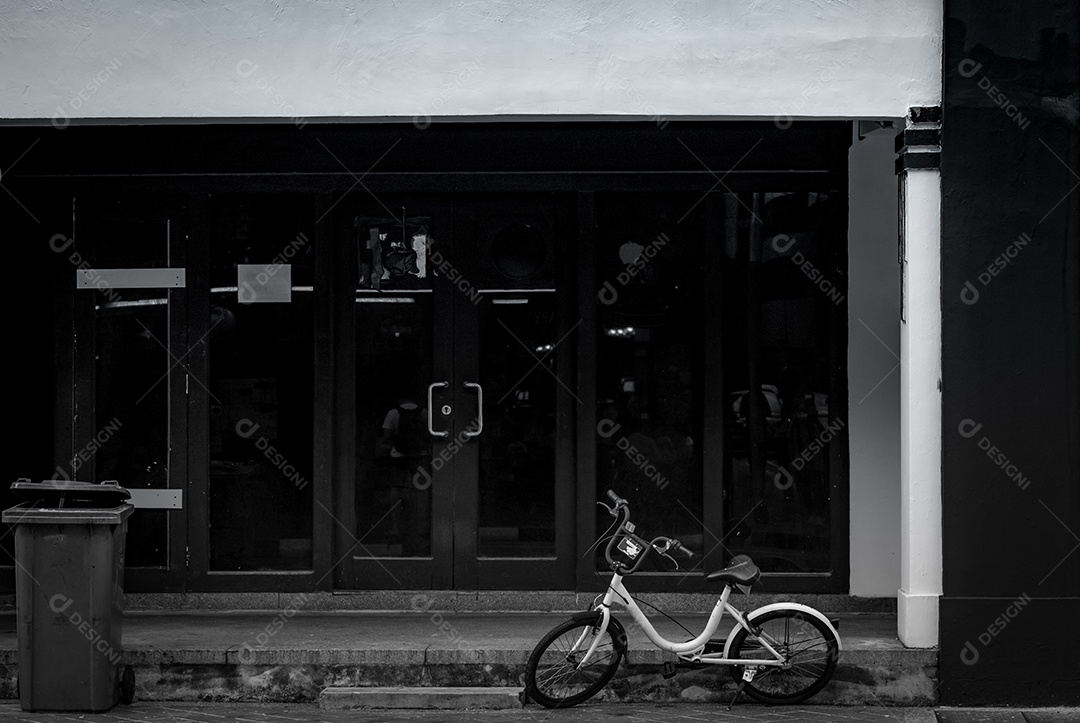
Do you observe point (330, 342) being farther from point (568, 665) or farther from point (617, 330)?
point (568, 665)

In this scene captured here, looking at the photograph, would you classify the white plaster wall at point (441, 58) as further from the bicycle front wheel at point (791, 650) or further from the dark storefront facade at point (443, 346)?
the bicycle front wheel at point (791, 650)

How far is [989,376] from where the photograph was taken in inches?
269

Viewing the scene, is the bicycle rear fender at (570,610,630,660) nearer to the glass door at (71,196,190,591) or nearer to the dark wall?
the dark wall

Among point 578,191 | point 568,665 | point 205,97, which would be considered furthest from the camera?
point 578,191

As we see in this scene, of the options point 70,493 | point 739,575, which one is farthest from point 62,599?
point 739,575

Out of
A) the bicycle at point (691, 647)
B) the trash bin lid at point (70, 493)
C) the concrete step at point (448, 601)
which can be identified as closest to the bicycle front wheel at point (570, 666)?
the bicycle at point (691, 647)

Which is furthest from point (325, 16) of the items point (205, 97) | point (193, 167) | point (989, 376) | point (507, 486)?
point (989, 376)

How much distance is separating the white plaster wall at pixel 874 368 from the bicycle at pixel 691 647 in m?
A: 1.50

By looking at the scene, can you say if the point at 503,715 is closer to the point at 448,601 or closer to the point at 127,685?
the point at 448,601

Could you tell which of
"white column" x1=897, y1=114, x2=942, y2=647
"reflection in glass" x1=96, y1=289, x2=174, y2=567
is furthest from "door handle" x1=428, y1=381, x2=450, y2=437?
"white column" x1=897, y1=114, x2=942, y2=647

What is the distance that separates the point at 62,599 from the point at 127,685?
0.64m

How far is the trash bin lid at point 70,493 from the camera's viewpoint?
648 centimetres

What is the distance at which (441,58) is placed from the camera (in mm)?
7051

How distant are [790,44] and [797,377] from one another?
2.24 m
